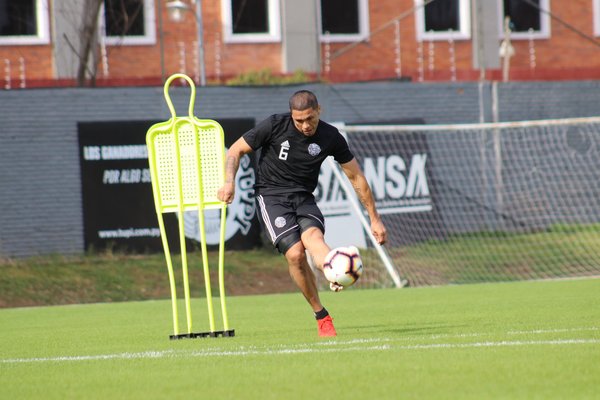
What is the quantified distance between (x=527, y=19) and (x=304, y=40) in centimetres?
645

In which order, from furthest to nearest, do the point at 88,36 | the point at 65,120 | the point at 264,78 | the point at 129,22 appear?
1. the point at 129,22
2. the point at 264,78
3. the point at 88,36
4. the point at 65,120

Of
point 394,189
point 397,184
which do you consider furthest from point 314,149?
point 397,184

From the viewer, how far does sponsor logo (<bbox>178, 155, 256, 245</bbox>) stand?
22.1 metres

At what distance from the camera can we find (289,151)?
10477 mm

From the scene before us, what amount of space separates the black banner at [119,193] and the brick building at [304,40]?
13.6ft

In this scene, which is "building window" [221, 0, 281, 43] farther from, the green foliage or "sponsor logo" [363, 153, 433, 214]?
"sponsor logo" [363, 153, 433, 214]

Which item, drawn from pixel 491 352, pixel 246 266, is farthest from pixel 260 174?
pixel 246 266

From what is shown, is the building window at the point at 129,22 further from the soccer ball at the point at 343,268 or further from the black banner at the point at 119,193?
the soccer ball at the point at 343,268

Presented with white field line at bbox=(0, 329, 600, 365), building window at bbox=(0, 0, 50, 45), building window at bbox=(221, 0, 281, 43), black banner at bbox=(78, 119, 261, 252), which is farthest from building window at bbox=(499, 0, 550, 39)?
white field line at bbox=(0, 329, 600, 365)

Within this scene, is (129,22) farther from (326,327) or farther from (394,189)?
(326,327)

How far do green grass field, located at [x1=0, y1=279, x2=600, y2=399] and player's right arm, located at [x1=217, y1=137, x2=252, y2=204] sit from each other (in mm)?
1133

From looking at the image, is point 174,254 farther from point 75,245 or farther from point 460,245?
point 460,245

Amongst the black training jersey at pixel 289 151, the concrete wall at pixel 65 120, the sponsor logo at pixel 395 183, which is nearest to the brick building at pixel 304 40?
the concrete wall at pixel 65 120

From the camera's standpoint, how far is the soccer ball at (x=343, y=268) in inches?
375
